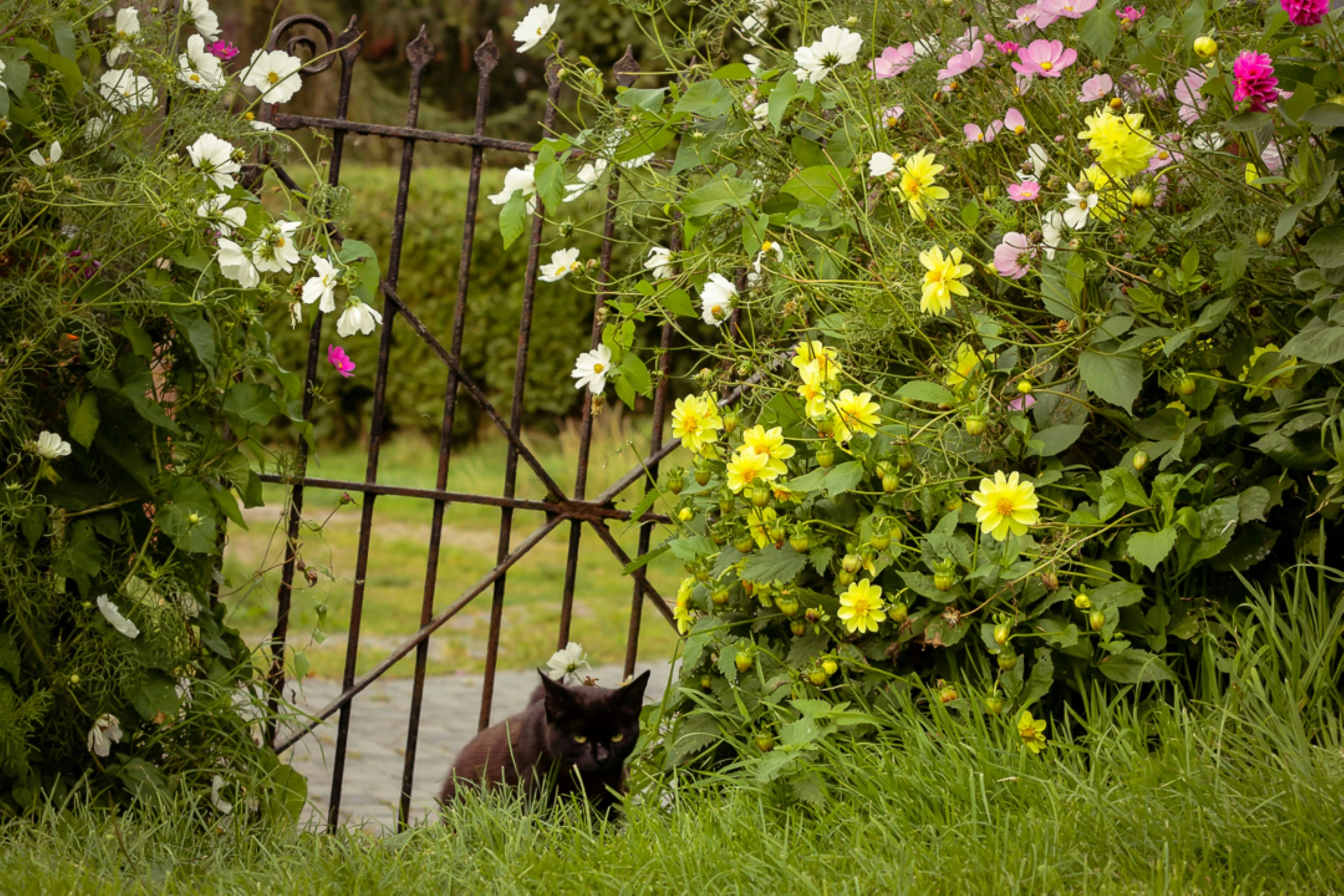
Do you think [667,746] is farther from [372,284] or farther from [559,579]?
[559,579]

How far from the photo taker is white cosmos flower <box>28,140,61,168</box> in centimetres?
248

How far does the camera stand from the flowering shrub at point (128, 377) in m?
2.54

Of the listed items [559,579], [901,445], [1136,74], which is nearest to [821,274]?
[901,445]

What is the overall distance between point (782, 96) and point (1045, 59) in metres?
0.56

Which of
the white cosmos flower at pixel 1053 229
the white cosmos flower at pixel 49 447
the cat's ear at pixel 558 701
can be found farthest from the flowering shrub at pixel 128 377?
the white cosmos flower at pixel 1053 229

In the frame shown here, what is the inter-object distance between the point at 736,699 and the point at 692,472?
60cm

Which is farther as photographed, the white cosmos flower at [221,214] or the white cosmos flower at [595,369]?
the white cosmos flower at [595,369]

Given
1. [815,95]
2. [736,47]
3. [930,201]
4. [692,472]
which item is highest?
[736,47]

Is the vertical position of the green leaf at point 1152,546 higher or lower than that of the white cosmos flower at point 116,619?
higher

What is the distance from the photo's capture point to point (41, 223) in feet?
8.57

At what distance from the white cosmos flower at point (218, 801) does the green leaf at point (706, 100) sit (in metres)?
1.93

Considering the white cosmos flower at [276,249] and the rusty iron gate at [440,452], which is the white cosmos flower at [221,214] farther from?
the rusty iron gate at [440,452]

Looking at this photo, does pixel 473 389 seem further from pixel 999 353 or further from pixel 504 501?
pixel 999 353

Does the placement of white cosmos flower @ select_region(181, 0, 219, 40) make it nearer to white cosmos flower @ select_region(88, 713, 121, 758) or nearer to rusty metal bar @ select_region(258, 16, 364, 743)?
rusty metal bar @ select_region(258, 16, 364, 743)
